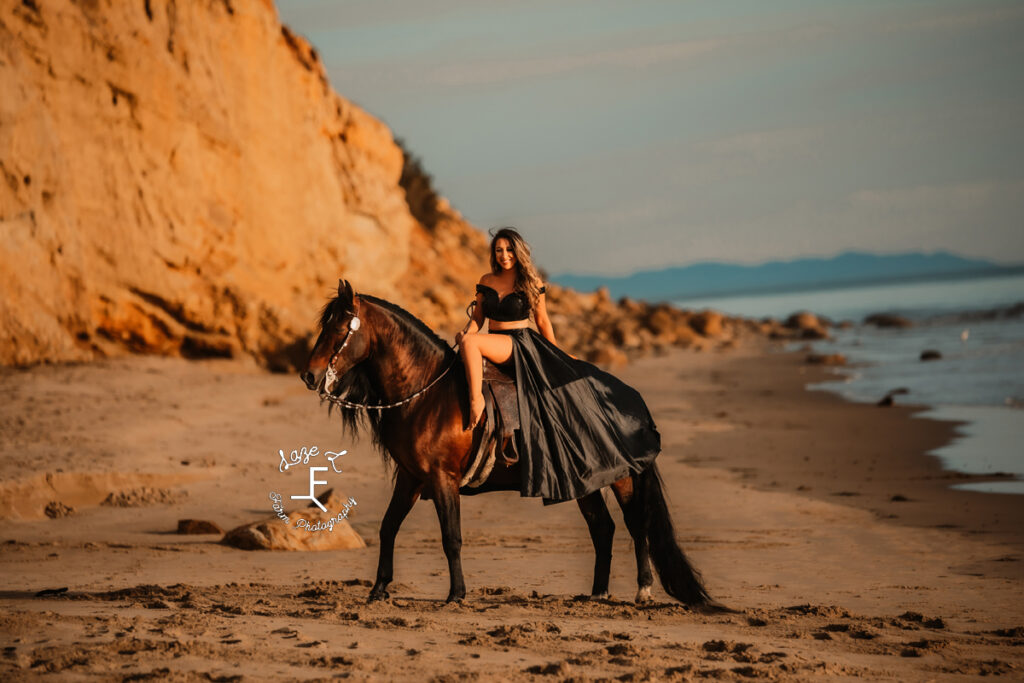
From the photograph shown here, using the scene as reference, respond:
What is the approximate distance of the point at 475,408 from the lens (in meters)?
6.71

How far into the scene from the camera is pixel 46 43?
15.8 meters

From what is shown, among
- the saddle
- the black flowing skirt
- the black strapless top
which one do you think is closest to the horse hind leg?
the black flowing skirt

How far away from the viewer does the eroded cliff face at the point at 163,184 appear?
15141mm

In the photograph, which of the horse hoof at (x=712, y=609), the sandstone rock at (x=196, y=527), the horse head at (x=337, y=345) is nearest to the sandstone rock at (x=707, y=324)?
the sandstone rock at (x=196, y=527)

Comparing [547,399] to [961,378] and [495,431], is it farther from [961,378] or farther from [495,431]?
[961,378]

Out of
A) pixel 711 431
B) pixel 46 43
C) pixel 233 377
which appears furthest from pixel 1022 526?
pixel 46 43

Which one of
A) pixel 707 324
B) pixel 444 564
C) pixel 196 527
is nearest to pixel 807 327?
pixel 707 324

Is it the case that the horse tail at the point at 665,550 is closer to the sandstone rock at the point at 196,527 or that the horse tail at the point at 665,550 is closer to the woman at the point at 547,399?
the woman at the point at 547,399

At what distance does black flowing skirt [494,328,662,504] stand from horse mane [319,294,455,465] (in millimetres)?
524

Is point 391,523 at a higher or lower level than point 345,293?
lower

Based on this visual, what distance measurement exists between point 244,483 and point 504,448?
18.0ft

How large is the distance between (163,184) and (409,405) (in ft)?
39.8

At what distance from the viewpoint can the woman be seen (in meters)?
6.77

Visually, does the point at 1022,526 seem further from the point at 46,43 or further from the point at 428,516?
the point at 46,43
